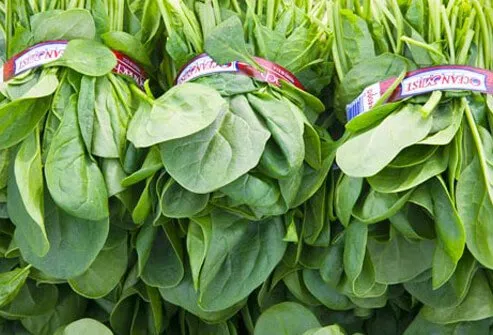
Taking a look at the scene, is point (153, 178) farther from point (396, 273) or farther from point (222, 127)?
point (396, 273)

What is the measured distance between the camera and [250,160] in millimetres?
613

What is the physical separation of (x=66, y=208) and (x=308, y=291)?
26cm

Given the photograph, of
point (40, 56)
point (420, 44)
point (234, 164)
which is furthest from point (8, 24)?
point (420, 44)

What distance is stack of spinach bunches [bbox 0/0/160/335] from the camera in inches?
25.1

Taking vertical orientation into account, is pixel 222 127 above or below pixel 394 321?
above

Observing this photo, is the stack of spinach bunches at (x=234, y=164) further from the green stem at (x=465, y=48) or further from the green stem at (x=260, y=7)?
the green stem at (x=465, y=48)

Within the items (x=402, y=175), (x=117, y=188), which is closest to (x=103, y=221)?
(x=117, y=188)

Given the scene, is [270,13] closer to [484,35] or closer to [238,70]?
[238,70]

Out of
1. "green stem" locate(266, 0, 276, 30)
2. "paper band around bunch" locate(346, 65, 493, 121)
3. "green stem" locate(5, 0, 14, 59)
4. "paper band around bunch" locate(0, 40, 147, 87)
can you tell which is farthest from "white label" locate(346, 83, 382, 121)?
"green stem" locate(5, 0, 14, 59)

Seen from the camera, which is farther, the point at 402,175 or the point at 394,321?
the point at 394,321

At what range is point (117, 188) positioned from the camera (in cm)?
65

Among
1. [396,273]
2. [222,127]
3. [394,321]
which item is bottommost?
[394,321]

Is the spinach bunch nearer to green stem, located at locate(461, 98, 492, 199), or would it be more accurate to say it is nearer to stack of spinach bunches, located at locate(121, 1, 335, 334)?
stack of spinach bunches, located at locate(121, 1, 335, 334)

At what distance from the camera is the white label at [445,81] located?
0.66m
